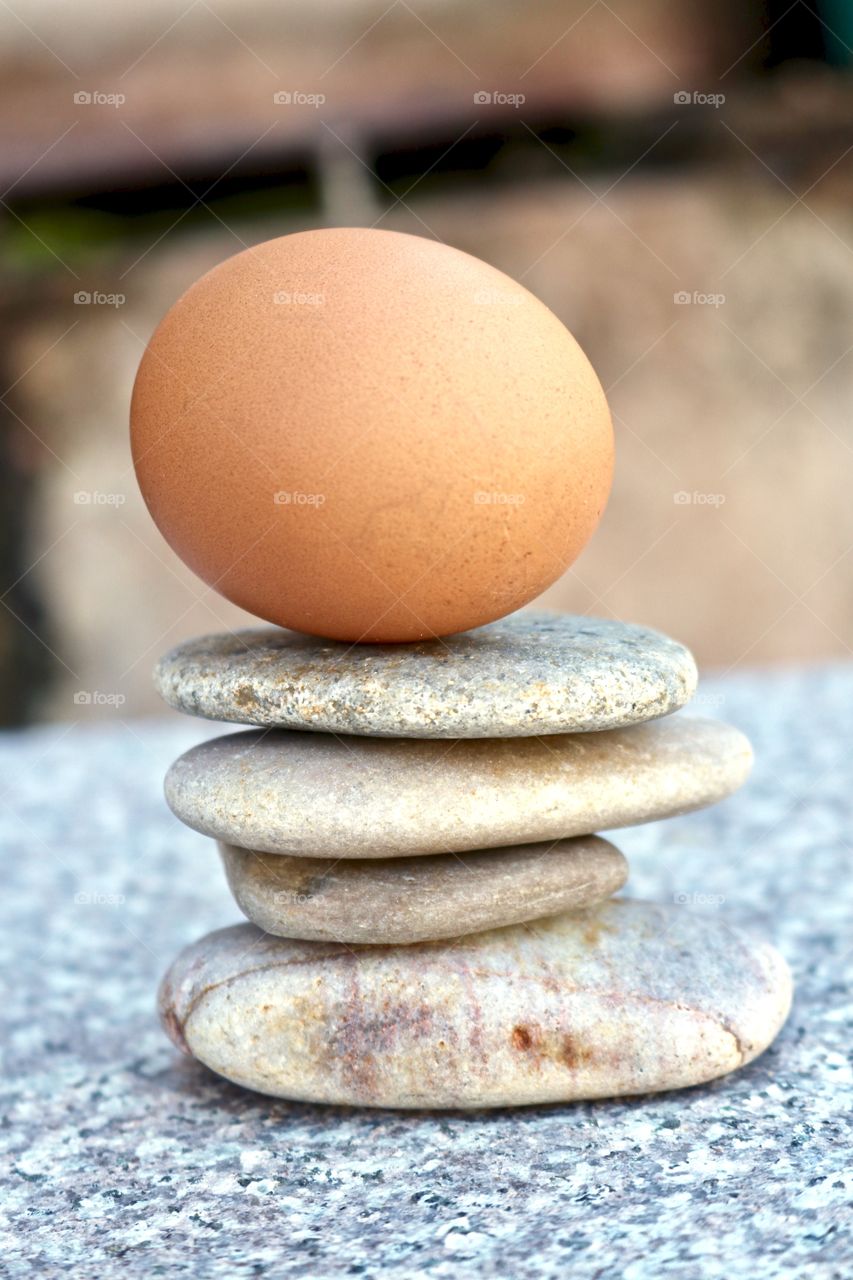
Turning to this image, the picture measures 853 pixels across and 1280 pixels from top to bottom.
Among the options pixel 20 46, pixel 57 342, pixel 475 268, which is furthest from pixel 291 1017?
pixel 20 46

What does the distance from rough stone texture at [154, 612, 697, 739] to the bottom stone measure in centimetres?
56

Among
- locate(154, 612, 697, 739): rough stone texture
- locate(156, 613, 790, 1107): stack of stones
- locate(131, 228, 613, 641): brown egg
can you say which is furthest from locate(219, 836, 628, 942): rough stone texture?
locate(131, 228, 613, 641): brown egg

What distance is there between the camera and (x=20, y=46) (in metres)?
10.0

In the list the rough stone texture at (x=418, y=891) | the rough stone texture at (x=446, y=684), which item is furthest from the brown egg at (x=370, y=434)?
the rough stone texture at (x=418, y=891)

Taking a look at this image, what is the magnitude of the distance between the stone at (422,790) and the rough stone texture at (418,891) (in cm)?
8

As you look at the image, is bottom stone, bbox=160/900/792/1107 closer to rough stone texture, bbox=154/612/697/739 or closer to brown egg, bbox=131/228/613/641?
rough stone texture, bbox=154/612/697/739

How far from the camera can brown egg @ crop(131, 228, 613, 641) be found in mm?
2742

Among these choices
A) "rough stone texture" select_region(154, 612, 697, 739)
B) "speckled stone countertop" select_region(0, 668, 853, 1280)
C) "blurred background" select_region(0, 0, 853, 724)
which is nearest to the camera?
"speckled stone countertop" select_region(0, 668, 853, 1280)

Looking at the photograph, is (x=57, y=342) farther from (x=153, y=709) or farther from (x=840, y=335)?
(x=840, y=335)

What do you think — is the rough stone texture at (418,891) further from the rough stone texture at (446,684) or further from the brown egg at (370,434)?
the brown egg at (370,434)

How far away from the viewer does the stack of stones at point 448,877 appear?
2.92 m

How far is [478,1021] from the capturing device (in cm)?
296

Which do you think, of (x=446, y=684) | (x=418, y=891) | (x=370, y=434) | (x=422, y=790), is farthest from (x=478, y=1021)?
(x=370, y=434)

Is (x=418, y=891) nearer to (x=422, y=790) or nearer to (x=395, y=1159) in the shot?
(x=422, y=790)
